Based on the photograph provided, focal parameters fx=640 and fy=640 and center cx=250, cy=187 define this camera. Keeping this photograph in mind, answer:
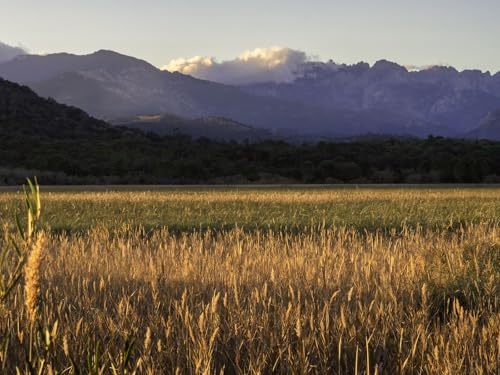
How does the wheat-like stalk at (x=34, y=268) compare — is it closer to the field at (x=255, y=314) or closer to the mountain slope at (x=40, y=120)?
the field at (x=255, y=314)

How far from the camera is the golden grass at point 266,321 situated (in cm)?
402

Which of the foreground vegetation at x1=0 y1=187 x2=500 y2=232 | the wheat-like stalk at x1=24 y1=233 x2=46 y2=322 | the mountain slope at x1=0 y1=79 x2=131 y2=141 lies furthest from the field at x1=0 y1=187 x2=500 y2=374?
the mountain slope at x1=0 y1=79 x2=131 y2=141

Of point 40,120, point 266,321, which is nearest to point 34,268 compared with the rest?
point 266,321

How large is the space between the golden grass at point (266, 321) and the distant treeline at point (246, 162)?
51.3 metres

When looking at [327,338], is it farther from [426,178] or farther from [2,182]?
[426,178]

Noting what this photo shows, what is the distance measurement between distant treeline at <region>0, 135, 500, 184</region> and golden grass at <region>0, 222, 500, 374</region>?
168 ft

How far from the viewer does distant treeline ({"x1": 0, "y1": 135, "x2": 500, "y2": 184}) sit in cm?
6300

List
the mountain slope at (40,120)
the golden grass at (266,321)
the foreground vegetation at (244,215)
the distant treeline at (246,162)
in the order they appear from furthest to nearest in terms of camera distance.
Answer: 1. the mountain slope at (40,120)
2. the distant treeline at (246,162)
3. the foreground vegetation at (244,215)
4. the golden grass at (266,321)

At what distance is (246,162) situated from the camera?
76.8 m

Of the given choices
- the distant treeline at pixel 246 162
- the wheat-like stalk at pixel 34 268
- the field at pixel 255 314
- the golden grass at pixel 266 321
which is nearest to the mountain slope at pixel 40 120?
the distant treeline at pixel 246 162

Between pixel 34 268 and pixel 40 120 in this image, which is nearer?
pixel 34 268

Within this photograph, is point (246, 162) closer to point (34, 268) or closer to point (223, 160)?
point (223, 160)

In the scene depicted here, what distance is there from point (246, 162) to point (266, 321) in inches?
2844

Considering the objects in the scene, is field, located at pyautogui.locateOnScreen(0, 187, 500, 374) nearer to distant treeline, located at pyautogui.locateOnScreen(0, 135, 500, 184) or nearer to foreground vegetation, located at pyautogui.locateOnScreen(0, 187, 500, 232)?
foreground vegetation, located at pyautogui.locateOnScreen(0, 187, 500, 232)
